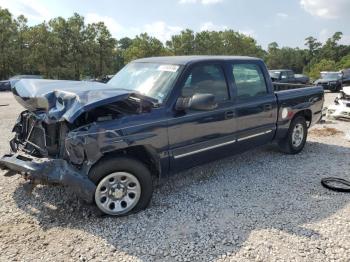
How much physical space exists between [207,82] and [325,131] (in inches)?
196

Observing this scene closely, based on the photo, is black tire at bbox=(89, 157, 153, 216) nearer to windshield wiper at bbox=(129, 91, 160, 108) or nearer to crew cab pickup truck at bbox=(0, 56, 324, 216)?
crew cab pickup truck at bbox=(0, 56, 324, 216)

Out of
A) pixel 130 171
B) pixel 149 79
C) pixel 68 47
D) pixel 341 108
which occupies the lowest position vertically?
pixel 341 108

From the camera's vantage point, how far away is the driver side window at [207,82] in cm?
443

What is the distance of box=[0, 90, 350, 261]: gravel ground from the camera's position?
3266 millimetres

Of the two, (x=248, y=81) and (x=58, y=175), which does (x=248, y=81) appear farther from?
(x=58, y=175)

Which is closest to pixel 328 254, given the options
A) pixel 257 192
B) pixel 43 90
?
pixel 257 192

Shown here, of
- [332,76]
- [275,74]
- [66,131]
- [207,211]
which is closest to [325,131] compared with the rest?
[207,211]

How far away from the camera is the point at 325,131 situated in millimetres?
8398

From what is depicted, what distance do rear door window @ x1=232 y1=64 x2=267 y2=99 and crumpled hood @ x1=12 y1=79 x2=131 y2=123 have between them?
188 cm

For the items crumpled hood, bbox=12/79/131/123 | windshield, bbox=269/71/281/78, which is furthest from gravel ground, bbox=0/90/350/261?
windshield, bbox=269/71/281/78

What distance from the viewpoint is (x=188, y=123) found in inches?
171

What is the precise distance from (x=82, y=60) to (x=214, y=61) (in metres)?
36.8

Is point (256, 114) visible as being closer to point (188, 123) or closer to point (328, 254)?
point (188, 123)

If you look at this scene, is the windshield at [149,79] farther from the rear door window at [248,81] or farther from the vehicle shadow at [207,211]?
the vehicle shadow at [207,211]
